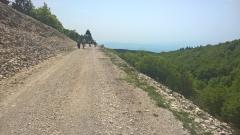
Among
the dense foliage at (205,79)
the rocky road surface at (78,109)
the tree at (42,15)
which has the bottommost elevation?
Result: the dense foliage at (205,79)

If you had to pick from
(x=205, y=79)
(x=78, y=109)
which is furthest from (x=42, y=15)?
(x=78, y=109)

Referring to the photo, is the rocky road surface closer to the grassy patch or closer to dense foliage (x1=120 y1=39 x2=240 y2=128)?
the grassy patch

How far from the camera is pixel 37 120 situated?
7.36 meters

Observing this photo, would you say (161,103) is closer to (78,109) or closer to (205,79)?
(78,109)

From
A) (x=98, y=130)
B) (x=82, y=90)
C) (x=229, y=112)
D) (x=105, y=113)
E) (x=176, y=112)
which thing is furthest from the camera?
(x=229, y=112)

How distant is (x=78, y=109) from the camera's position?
848 centimetres

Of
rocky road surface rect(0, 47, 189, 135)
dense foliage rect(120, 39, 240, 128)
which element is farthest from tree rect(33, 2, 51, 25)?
rocky road surface rect(0, 47, 189, 135)

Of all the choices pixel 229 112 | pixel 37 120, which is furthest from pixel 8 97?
pixel 229 112

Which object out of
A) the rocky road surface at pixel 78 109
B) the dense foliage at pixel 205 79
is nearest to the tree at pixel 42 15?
the dense foliage at pixel 205 79

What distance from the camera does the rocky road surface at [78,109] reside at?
7.00 metres

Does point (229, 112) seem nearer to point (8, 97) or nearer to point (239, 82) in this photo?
point (8, 97)

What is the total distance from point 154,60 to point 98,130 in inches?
1440

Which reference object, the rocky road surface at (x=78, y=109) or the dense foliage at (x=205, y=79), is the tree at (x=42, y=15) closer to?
the dense foliage at (x=205, y=79)

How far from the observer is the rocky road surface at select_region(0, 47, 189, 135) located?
700 cm
